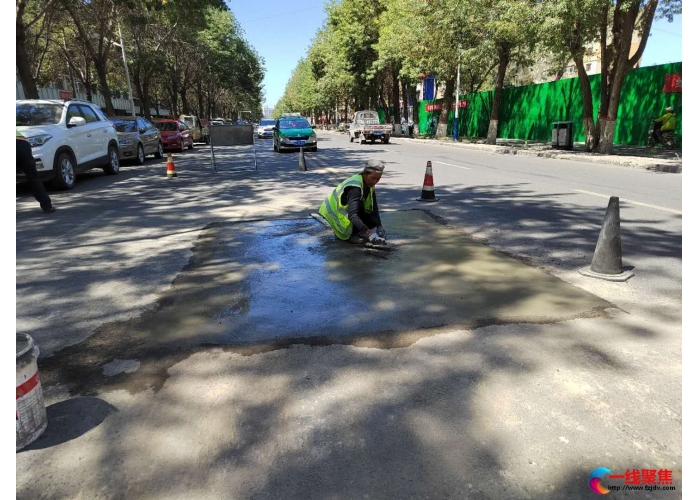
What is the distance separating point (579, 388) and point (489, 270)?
7.11 ft

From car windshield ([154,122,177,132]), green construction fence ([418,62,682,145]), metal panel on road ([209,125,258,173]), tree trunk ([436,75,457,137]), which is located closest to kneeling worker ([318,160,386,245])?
metal panel on road ([209,125,258,173])

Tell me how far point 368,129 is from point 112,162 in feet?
56.4

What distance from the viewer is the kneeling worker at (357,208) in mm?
→ 5480

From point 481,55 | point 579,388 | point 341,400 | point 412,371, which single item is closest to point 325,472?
point 341,400

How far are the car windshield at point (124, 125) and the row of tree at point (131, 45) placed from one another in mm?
2937

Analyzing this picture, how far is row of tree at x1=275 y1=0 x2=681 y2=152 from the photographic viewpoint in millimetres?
15836

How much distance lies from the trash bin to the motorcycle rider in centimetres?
303

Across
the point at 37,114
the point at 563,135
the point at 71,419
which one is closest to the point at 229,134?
the point at 37,114

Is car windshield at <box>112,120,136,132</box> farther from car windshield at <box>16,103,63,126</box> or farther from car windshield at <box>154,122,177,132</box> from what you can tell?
car windshield at <box>154,122,177,132</box>

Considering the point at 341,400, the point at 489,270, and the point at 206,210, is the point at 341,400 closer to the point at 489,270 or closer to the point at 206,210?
the point at 489,270

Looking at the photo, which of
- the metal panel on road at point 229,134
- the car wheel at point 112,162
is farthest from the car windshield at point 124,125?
the metal panel on road at point 229,134

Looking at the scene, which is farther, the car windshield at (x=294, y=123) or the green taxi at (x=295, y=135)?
the car windshield at (x=294, y=123)

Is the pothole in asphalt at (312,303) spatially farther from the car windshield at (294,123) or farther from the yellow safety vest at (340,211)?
the car windshield at (294,123)
